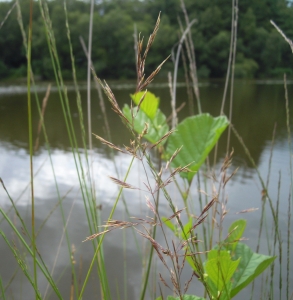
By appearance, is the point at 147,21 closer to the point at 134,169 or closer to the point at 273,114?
the point at 273,114

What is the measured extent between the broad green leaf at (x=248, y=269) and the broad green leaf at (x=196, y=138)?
0.12 metres

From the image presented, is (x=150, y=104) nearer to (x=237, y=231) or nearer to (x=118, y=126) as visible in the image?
(x=237, y=231)

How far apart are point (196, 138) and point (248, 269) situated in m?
0.16

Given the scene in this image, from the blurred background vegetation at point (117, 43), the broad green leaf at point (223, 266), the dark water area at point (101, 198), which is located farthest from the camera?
the blurred background vegetation at point (117, 43)

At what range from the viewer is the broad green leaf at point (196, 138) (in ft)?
1.42

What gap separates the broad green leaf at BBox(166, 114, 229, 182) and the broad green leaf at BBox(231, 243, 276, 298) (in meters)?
0.12

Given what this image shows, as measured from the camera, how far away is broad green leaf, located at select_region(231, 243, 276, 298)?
1.06 ft

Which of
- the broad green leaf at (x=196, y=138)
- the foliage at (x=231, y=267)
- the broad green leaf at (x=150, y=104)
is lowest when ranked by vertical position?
the foliage at (x=231, y=267)

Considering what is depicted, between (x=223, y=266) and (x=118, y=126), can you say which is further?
(x=118, y=126)

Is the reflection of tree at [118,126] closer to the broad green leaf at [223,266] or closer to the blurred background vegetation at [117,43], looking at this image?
the broad green leaf at [223,266]

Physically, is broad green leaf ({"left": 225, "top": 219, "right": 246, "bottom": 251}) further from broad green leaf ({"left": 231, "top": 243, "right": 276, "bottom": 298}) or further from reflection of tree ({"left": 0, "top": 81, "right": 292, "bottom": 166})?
reflection of tree ({"left": 0, "top": 81, "right": 292, "bottom": 166})

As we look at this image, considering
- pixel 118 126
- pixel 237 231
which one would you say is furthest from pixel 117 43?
pixel 237 231

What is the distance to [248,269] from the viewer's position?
34 centimetres

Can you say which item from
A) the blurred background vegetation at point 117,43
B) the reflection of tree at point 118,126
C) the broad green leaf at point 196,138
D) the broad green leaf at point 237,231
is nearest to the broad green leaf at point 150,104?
the broad green leaf at point 196,138
